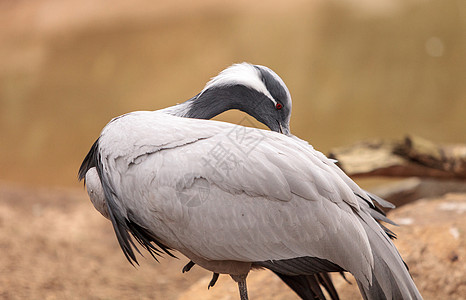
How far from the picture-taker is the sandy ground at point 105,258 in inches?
73.1

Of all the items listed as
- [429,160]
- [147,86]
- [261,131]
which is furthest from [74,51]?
[261,131]

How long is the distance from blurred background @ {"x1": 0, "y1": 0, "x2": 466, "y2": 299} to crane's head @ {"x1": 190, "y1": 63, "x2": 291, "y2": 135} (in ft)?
8.39

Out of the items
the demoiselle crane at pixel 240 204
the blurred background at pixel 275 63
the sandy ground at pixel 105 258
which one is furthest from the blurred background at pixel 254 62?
the demoiselle crane at pixel 240 204

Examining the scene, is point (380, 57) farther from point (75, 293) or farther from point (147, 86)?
point (75, 293)

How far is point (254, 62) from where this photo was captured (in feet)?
13.1

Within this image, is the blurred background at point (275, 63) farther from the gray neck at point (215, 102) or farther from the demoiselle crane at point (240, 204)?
the demoiselle crane at point (240, 204)

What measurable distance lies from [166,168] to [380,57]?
10.9 ft

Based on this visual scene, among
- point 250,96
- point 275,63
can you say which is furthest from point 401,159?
point 275,63

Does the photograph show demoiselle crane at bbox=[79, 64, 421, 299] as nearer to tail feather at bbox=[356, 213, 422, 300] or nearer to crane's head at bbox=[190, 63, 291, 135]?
tail feather at bbox=[356, 213, 422, 300]

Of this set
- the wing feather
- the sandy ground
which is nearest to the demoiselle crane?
the wing feather

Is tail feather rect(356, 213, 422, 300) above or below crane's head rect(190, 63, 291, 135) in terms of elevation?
below

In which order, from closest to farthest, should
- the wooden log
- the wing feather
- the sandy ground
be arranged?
the wing feather
the sandy ground
the wooden log

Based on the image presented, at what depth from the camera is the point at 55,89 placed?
433 centimetres

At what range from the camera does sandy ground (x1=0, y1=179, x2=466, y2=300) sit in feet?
6.09
